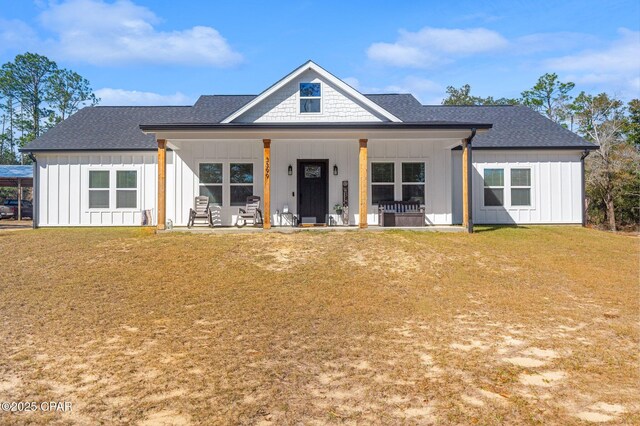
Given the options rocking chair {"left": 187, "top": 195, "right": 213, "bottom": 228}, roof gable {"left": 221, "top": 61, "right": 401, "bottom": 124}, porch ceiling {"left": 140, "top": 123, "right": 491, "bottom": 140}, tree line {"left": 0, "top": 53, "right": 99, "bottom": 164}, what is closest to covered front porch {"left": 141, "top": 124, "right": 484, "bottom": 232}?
rocking chair {"left": 187, "top": 195, "right": 213, "bottom": 228}

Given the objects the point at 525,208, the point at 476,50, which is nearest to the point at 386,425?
the point at 525,208

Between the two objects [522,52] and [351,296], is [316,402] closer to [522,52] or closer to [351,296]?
[351,296]

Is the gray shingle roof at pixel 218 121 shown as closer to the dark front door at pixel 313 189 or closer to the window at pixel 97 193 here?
the window at pixel 97 193

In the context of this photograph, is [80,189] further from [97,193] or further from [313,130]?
[313,130]

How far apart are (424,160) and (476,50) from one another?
14.9 metres

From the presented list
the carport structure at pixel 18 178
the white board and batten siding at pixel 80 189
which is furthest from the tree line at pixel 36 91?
the white board and batten siding at pixel 80 189

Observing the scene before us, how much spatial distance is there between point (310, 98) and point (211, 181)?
4.33 metres

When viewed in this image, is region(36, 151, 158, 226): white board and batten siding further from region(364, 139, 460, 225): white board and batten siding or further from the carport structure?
Answer: the carport structure

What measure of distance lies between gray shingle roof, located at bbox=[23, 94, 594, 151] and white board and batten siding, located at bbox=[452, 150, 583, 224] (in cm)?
51

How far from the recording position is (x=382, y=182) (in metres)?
13.9

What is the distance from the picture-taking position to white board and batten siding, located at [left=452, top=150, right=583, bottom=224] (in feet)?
48.3

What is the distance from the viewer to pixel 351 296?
6.56 m

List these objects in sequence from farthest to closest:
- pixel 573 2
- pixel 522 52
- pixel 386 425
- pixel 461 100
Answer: pixel 461 100, pixel 522 52, pixel 573 2, pixel 386 425

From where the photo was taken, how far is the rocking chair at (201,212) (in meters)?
12.4
